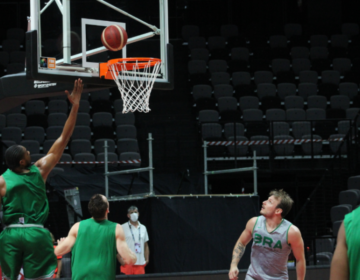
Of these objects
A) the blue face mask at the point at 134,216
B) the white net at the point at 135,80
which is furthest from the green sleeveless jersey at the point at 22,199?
the blue face mask at the point at 134,216

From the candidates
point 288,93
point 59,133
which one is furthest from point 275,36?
point 59,133

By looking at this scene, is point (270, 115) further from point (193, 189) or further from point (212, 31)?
point (212, 31)

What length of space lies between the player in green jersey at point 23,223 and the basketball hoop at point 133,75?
115 inches

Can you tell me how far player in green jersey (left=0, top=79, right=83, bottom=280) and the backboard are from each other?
2557mm

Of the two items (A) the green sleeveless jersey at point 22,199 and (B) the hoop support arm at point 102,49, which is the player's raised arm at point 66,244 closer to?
(A) the green sleeveless jersey at point 22,199

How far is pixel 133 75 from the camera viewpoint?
330 inches

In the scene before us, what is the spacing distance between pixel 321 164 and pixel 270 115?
7.35ft

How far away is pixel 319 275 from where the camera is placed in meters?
9.84

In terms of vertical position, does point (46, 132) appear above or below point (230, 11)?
below

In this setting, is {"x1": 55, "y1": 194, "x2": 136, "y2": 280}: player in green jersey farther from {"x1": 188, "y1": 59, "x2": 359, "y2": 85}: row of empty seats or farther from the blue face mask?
{"x1": 188, "y1": 59, "x2": 359, "y2": 85}: row of empty seats

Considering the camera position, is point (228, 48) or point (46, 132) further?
point (228, 48)

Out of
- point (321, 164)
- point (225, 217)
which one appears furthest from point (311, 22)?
point (225, 217)

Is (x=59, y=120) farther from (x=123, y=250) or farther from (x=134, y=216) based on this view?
(x=123, y=250)

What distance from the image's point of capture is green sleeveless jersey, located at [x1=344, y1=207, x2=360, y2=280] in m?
2.59
